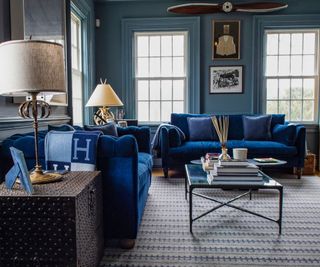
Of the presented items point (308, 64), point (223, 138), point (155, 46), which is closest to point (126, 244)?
point (223, 138)

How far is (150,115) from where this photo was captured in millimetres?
5309

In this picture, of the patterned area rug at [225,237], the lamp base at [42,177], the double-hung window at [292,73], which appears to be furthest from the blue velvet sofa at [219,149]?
the lamp base at [42,177]

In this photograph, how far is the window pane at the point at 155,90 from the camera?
5.27 meters

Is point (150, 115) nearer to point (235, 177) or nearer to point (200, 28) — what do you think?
point (200, 28)

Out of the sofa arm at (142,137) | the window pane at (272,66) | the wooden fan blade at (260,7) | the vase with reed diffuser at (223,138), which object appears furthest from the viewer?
the window pane at (272,66)

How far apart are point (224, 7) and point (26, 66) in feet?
13.7

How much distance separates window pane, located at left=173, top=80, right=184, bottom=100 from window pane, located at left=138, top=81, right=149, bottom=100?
46cm

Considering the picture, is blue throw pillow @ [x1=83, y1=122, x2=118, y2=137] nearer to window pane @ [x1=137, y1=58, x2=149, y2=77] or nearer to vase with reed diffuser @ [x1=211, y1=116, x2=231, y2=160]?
vase with reed diffuser @ [x1=211, y1=116, x2=231, y2=160]

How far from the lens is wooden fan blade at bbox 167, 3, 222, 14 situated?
15.7 feet

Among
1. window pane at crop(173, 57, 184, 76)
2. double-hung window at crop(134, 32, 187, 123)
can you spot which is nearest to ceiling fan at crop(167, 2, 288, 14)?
double-hung window at crop(134, 32, 187, 123)

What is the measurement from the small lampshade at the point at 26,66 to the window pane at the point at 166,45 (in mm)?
3816

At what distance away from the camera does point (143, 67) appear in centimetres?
527

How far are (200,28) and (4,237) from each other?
14.8ft

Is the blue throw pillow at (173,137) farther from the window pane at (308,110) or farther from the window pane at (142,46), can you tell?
the window pane at (308,110)
